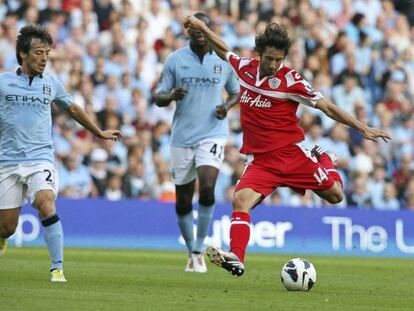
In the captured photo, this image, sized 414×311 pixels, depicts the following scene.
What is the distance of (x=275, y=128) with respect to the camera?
1238 cm

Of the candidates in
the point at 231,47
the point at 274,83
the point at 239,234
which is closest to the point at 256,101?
the point at 274,83

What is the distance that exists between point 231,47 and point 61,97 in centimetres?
1204

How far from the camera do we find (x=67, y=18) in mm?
23641

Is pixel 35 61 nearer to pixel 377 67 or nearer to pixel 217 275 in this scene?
pixel 217 275

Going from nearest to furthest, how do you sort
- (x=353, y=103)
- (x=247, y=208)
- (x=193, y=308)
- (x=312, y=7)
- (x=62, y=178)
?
(x=193, y=308), (x=247, y=208), (x=62, y=178), (x=353, y=103), (x=312, y=7)

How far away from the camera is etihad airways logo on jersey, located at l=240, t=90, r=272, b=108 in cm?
1236

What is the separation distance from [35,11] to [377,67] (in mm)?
8011

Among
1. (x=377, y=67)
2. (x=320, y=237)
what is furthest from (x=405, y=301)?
(x=377, y=67)

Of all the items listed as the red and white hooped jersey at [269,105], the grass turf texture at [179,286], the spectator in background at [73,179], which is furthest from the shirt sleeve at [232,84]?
the spectator in background at [73,179]

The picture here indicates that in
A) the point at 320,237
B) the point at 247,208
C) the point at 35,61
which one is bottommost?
the point at 320,237

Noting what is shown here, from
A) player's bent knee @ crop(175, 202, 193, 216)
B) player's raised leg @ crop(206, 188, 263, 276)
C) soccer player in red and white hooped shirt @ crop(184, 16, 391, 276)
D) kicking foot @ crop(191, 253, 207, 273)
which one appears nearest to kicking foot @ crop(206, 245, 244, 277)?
player's raised leg @ crop(206, 188, 263, 276)

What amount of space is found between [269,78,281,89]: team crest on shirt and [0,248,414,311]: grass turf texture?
7.01 feet

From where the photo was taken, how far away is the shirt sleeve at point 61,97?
12.7 meters

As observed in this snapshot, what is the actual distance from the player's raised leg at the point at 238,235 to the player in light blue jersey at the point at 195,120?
10.4ft
